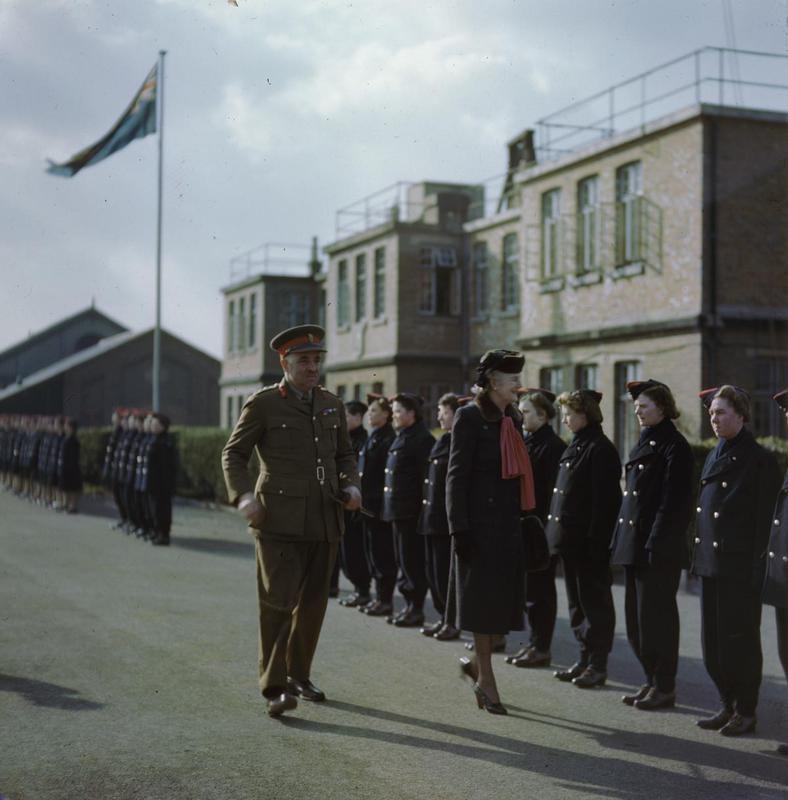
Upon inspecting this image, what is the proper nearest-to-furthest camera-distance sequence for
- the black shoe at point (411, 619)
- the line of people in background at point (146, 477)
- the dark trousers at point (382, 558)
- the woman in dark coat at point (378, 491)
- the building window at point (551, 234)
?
the black shoe at point (411, 619) → the dark trousers at point (382, 558) → the woman in dark coat at point (378, 491) → the line of people in background at point (146, 477) → the building window at point (551, 234)

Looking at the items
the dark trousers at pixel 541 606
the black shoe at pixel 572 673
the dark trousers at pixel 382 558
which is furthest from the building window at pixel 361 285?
the black shoe at pixel 572 673

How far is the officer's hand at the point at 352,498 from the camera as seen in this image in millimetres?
7480

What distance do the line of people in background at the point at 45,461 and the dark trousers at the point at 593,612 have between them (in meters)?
18.5

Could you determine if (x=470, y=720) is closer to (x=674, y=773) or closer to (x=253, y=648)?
(x=674, y=773)

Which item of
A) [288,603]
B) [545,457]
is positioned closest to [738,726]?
[288,603]

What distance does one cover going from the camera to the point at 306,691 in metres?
7.54

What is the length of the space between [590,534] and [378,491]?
3869 millimetres

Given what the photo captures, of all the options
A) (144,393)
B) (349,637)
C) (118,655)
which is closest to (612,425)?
(349,637)

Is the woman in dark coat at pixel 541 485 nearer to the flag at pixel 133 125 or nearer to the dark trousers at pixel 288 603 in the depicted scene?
the dark trousers at pixel 288 603

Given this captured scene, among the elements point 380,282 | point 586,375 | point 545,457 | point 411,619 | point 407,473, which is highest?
point 380,282

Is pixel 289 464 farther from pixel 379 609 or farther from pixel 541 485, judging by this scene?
pixel 379 609

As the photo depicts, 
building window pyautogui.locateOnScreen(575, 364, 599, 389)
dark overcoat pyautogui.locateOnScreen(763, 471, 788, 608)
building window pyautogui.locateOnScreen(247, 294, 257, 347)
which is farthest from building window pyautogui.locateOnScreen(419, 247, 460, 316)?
dark overcoat pyautogui.locateOnScreen(763, 471, 788, 608)

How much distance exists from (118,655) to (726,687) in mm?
4190

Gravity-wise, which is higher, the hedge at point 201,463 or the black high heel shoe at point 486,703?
the hedge at point 201,463
